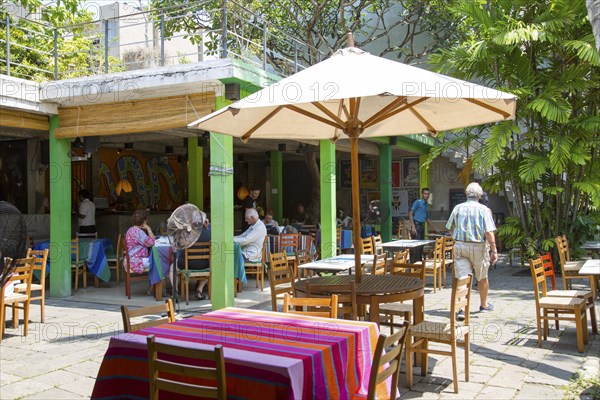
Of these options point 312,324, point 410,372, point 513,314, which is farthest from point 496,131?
point 312,324

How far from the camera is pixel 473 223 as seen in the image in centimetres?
684

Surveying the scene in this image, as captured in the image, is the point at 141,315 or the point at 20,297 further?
the point at 20,297

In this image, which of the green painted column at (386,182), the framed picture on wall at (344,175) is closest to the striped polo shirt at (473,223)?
the green painted column at (386,182)

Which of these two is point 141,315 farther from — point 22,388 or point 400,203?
point 400,203

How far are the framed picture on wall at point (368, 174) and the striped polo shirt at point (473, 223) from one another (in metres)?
13.0

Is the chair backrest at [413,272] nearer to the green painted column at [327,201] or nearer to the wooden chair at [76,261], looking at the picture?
the green painted column at [327,201]

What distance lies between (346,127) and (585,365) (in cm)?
297

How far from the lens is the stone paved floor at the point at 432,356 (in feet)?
14.5


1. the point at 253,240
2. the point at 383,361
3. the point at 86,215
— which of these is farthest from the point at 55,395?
the point at 86,215

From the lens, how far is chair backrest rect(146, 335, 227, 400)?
2.52 meters

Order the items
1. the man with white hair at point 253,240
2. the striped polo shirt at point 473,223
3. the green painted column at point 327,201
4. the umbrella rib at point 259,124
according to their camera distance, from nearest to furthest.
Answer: the umbrella rib at point 259,124 → the striped polo shirt at point 473,223 → the man with white hair at point 253,240 → the green painted column at point 327,201

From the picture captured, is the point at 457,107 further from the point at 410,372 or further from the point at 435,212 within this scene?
the point at 435,212

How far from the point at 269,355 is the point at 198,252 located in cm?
560

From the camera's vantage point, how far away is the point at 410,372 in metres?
4.52
